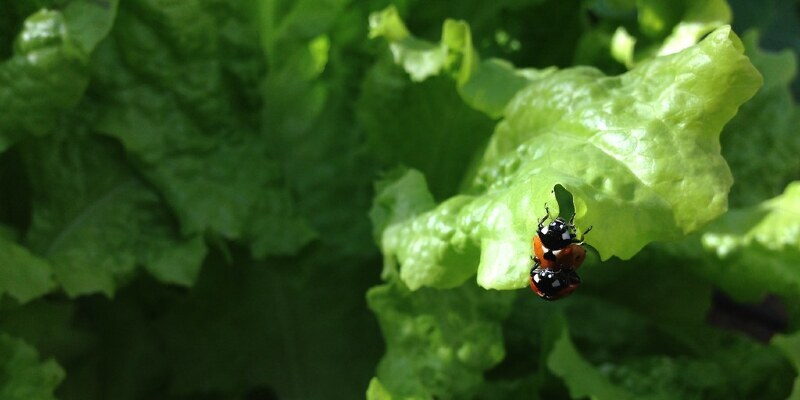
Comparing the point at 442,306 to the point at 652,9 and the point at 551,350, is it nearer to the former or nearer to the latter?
the point at 551,350

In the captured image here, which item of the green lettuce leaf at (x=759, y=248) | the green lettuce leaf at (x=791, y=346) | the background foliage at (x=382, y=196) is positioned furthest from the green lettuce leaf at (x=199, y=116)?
the green lettuce leaf at (x=791, y=346)

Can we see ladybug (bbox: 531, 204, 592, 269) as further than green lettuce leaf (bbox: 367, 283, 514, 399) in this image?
No

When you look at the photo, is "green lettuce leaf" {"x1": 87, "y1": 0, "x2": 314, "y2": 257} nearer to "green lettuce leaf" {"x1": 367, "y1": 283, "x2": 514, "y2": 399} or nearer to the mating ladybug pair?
"green lettuce leaf" {"x1": 367, "y1": 283, "x2": 514, "y2": 399}

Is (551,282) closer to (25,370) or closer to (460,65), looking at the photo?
(460,65)

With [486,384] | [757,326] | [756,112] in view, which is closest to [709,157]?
[486,384]

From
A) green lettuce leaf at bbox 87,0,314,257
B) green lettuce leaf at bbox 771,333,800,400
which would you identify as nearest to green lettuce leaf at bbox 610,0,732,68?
green lettuce leaf at bbox 771,333,800,400

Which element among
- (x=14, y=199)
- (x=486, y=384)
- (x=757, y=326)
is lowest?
(x=757, y=326)
